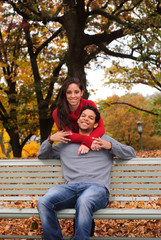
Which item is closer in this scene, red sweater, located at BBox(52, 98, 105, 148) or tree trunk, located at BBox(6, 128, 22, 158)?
red sweater, located at BBox(52, 98, 105, 148)

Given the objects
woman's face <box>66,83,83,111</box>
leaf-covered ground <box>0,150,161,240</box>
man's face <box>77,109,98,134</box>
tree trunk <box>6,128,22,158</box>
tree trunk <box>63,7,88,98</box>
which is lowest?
leaf-covered ground <box>0,150,161,240</box>

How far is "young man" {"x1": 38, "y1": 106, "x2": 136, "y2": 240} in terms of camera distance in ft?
9.95

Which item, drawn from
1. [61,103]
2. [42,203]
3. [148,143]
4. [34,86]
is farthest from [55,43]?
[148,143]

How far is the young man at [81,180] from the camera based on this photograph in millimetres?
3033

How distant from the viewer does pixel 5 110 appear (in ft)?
46.6

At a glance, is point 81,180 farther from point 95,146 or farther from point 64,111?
point 64,111

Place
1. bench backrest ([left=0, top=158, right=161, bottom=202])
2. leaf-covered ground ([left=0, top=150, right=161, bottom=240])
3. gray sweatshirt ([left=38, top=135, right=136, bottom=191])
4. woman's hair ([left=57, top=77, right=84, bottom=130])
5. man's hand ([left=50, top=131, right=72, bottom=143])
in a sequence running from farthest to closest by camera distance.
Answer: leaf-covered ground ([left=0, top=150, right=161, bottom=240])
bench backrest ([left=0, top=158, right=161, bottom=202])
woman's hair ([left=57, top=77, right=84, bottom=130])
man's hand ([left=50, top=131, right=72, bottom=143])
gray sweatshirt ([left=38, top=135, right=136, bottom=191])

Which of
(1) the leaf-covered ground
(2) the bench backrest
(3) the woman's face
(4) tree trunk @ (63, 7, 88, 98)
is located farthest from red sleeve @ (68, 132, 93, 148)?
(4) tree trunk @ (63, 7, 88, 98)

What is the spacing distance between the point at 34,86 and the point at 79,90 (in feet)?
28.2

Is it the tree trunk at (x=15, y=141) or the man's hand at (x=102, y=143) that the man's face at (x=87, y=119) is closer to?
the man's hand at (x=102, y=143)

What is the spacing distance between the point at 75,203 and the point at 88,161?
502 millimetres

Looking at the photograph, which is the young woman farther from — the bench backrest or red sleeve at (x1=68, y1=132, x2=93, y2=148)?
the bench backrest

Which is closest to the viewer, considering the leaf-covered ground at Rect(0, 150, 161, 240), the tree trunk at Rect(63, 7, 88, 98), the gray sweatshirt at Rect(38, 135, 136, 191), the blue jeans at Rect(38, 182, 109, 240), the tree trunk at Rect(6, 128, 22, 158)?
the blue jeans at Rect(38, 182, 109, 240)

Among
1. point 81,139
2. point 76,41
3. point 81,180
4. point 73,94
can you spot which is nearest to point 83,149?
point 81,139
